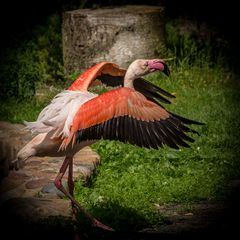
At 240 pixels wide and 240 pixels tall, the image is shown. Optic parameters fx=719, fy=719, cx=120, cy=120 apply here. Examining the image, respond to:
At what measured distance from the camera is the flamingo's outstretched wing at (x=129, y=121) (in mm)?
5301

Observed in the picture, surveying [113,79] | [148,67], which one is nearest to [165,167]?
[113,79]

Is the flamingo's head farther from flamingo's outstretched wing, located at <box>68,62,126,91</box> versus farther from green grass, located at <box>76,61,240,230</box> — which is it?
green grass, located at <box>76,61,240,230</box>

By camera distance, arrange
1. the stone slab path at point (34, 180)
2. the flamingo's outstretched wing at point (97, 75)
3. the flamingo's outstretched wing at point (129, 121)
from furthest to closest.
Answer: the flamingo's outstretched wing at point (97, 75) → the stone slab path at point (34, 180) → the flamingo's outstretched wing at point (129, 121)

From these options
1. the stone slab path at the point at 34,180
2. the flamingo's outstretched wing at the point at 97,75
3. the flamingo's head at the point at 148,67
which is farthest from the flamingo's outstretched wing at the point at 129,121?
the stone slab path at the point at 34,180

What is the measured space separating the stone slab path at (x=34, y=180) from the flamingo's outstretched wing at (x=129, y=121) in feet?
2.96

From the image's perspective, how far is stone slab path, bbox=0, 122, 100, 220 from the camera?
605 cm

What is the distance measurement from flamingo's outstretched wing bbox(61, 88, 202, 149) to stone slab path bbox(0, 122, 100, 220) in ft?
2.96

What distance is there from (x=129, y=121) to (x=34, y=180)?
1.79 metres

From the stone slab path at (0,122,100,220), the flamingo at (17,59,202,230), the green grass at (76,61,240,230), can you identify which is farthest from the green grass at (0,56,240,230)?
the flamingo at (17,59,202,230)

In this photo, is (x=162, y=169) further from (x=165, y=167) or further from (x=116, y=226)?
(x=116, y=226)

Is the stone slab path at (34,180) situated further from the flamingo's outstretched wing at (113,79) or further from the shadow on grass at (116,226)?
the flamingo's outstretched wing at (113,79)

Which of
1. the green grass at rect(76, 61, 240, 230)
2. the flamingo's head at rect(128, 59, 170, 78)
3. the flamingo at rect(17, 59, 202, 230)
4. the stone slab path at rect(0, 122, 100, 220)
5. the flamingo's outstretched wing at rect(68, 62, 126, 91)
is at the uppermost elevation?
the flamingo's head at rect(128, 59, 170, 78)

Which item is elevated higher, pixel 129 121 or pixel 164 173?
pixel 129 121

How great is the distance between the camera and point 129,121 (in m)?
5.38
